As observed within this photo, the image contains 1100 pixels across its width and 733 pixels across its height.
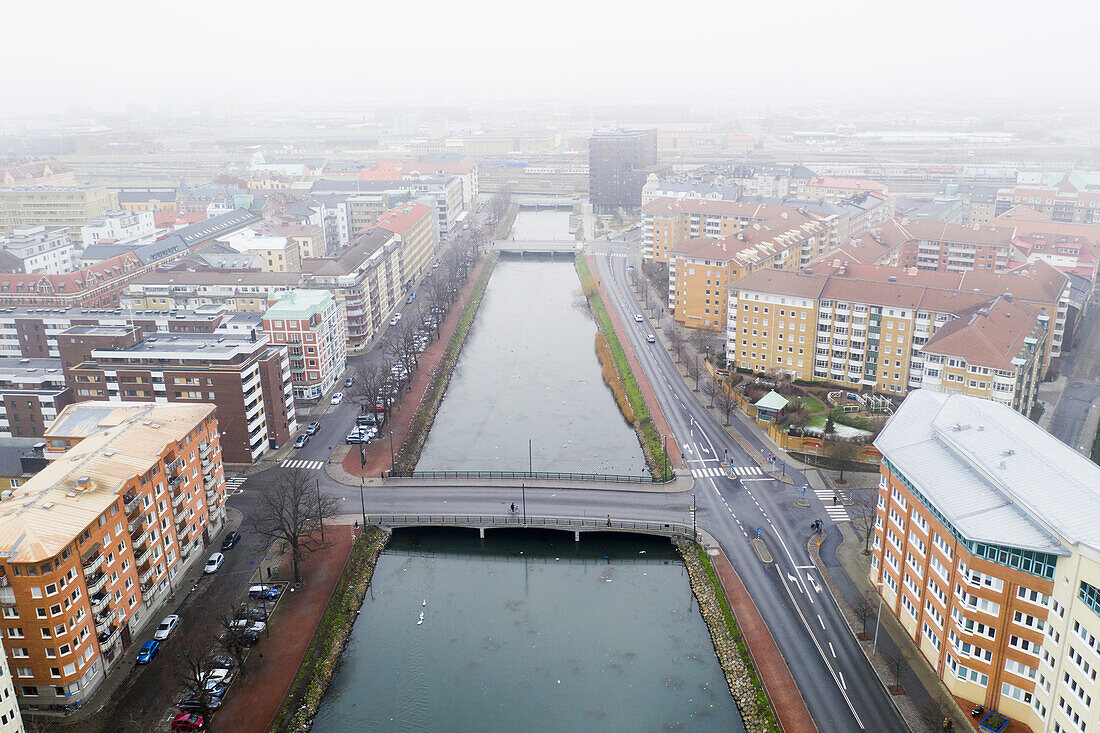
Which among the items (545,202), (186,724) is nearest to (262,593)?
(186,724)

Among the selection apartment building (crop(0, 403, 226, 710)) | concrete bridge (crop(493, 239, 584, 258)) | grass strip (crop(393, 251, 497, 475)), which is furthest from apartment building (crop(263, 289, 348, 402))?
concrete bridge (crop(493, 239, 584, 258))

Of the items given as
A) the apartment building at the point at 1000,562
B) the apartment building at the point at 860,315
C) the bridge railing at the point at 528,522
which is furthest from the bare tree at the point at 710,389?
the apartment building at the point at 1000,562

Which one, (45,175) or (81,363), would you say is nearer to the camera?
(81,363)

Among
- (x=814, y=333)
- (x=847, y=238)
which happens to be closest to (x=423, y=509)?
(x=814, y=333)

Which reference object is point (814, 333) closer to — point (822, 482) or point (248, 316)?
point (822, 482)

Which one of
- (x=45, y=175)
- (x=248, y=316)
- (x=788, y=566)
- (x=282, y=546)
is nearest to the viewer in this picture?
(x=788, y=566)

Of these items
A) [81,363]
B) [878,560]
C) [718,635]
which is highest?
[81,363]

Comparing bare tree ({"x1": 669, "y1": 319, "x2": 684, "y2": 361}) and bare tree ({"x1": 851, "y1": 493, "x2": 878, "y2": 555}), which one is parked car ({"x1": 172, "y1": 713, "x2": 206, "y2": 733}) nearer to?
bare tree ({"x1": 851, "y1": 493, "x2": 878, "y2": 555})

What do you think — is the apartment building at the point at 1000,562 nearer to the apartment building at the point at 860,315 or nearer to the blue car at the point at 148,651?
the apartment building at the point at 860,315
